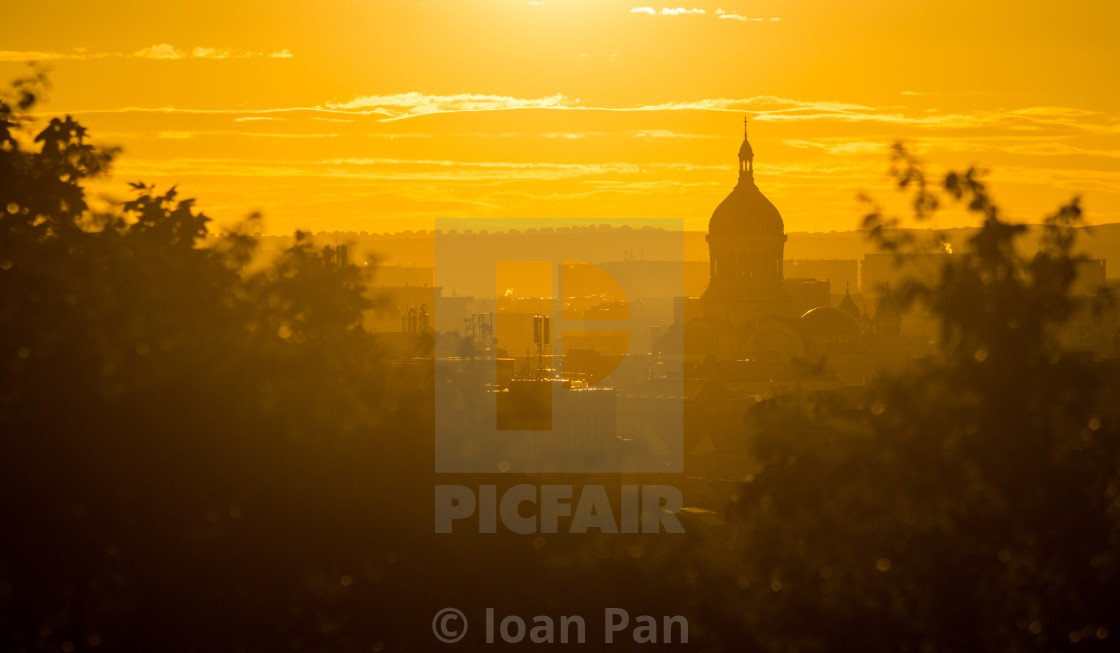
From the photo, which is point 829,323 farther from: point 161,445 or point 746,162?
point 161,445

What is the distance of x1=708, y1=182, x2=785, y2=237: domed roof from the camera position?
422 ft

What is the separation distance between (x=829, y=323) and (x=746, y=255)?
795 cm

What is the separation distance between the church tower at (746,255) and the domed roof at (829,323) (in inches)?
81.9

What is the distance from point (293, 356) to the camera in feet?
65.4

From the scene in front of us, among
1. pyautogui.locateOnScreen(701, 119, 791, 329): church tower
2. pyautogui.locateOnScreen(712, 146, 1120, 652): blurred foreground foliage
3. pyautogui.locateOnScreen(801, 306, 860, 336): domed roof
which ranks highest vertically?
pyautogui.locateOnScreen(701, 119, 791, 329): church tower

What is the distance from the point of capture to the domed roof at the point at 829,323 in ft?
415

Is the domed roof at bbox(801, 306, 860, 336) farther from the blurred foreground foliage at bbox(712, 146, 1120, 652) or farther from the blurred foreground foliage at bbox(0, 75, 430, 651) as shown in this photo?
the blurred foreground foliage at bbox(712, 146, 1120, 652)

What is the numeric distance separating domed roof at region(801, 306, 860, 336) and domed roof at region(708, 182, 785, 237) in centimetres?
645

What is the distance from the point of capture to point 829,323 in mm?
127062
